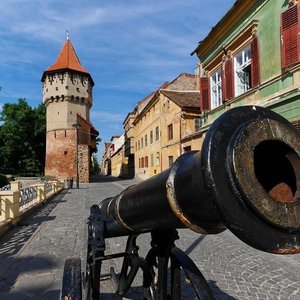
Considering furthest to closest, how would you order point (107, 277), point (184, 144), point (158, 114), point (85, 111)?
point (85, 111) → point (158, 114) → point (184, 144) → point (107, 277)

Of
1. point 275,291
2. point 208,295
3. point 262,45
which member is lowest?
point 275,291

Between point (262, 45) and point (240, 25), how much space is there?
6.62 ft

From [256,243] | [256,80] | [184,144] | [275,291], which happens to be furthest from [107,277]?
[184,144]

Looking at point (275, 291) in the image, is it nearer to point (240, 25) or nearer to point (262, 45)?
point (262, 45)

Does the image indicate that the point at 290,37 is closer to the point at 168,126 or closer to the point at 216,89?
the point at 216,89

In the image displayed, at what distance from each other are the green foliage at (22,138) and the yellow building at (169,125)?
15765 millimetres

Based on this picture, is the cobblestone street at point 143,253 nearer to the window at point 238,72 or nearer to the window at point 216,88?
the window at point 238,72

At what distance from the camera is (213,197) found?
1436 mm

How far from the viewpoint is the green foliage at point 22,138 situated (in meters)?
48.4

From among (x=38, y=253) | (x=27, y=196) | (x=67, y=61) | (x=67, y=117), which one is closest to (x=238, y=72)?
(x=27, y=196)

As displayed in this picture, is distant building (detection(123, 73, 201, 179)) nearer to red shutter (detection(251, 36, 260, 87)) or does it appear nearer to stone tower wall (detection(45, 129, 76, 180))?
stone tower wall (detection(45, 129, 76, 180))

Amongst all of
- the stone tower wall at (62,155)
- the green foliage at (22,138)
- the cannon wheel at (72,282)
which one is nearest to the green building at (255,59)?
the cannon wheel at (72,282)

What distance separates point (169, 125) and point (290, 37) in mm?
18913

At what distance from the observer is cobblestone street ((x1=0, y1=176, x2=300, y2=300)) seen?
473cm
